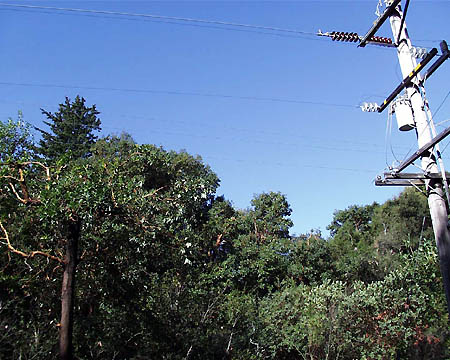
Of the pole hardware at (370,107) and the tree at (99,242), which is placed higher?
the pole hardware at (370,107)

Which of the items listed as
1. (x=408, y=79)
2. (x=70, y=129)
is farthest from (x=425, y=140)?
(x=70, y=129)

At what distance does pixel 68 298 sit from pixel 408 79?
638cm

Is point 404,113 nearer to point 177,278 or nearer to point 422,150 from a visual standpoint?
point 422,150

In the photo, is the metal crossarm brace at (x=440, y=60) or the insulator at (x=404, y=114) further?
the insulator at (x=404, y=114)

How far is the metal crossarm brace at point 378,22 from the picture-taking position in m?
6.95

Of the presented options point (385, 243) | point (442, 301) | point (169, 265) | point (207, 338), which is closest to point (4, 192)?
point (169, 265)

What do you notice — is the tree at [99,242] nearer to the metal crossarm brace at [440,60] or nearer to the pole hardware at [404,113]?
the pole hardware at [404,113]

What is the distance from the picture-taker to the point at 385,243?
80.1 feet

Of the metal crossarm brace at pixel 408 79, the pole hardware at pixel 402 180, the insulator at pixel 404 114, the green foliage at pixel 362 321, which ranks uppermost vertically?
the metal crossarm brace at pixel 408 79

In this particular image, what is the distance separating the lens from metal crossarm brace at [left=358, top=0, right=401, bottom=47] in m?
6.95

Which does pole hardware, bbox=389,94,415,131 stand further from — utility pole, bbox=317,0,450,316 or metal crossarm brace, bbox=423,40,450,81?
metal crossarm brace, bbox=423,40,450,81

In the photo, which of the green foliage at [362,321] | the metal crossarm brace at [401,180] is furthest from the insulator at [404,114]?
the green foliage at [362,321]

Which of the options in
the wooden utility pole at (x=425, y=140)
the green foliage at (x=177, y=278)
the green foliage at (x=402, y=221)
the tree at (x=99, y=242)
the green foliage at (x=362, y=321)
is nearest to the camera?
the wooden utility pole at (x=425, y=140)

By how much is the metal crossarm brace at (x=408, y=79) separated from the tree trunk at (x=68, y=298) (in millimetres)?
5721
